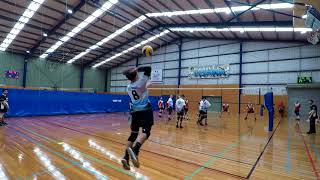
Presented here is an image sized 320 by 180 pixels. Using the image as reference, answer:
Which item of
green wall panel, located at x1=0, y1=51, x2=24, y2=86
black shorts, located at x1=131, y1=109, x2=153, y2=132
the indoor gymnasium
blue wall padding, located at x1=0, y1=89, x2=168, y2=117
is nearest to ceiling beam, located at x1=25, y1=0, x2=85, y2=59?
the indoor gymnasium

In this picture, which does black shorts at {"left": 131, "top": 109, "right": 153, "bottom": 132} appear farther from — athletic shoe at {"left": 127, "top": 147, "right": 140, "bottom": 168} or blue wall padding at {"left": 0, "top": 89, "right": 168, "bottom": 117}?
blue wall padding at {"left": 0, "top": 89, "right": 168, "bottom": 117}

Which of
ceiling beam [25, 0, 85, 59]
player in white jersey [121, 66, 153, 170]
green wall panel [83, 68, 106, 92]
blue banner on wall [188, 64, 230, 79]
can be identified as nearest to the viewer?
player in white jersey [121, 66, 153, 170]

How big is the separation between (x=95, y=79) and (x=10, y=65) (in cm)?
1222

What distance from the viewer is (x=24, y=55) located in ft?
88.4

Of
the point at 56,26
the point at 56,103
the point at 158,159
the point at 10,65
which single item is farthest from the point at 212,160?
the point at 10,65

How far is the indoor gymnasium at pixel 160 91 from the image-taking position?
465 centimetres

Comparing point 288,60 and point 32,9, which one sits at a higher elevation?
point 32,9

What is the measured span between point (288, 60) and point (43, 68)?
95.6 ft

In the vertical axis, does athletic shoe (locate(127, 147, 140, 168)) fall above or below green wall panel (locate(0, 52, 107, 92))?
below

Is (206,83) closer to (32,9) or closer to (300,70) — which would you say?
(300,70)

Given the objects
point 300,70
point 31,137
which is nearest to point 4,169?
point 31,137

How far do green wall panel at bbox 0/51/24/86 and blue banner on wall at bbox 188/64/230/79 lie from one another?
21076mm

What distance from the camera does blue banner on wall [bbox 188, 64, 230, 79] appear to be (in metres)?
24.8

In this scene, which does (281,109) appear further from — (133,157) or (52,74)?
(52,74)
